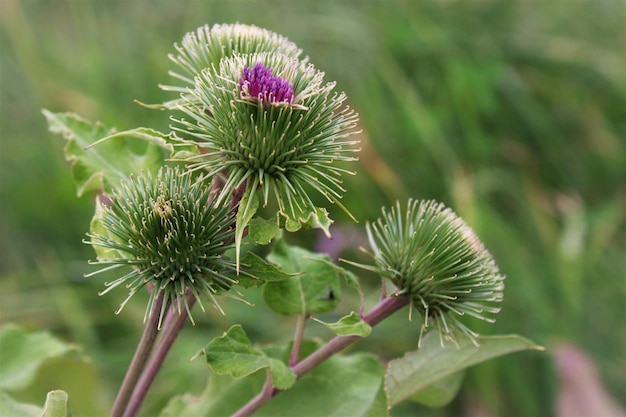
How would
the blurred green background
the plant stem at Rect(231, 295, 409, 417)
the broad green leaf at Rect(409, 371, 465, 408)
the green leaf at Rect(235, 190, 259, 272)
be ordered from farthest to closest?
the blurred green background, the broad green leaf at Rect(409, 371, 465, 408), the plant stem at Rect(231, 295, 409, 417), the green leaf at Rect(235, 190, 259, 272)

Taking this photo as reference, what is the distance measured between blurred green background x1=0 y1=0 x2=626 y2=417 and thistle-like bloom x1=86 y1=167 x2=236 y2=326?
145 cm

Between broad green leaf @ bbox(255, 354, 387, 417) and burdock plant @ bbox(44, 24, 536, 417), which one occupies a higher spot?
burdock plant @ bbox(44, 24, 536, 417)

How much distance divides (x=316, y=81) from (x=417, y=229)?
213mm

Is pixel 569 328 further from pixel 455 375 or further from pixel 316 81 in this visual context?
pixel 316 81

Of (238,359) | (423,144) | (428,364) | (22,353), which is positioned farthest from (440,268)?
(423,144)

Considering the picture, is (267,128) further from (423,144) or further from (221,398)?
(423,144)

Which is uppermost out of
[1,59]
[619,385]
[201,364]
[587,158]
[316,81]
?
[1,59]

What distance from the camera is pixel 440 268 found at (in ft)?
2.43

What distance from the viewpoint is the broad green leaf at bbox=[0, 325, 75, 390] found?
0.95 metres

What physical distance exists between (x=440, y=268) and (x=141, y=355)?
315 millimetres

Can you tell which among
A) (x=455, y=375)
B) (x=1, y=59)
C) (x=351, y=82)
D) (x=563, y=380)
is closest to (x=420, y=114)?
(x=351, y=82)

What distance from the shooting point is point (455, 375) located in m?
0.86

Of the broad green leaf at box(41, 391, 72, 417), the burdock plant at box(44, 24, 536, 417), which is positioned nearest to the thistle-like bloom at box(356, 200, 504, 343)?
the burdock plant at box(44, 24, 536, 417)

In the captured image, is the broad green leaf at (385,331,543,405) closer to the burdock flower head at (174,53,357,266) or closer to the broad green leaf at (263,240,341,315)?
the broad green leaf at (263,240,341,315)
